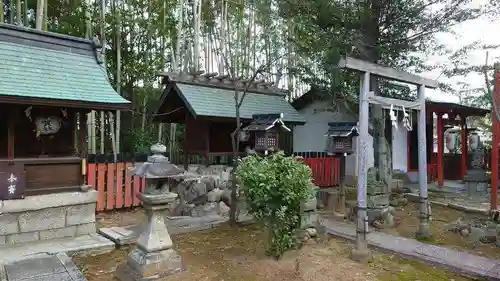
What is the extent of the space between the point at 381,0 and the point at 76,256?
9424mm

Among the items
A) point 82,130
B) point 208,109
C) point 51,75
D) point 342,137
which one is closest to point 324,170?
point 342,137

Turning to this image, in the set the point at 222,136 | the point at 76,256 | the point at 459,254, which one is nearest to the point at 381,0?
the point at 222,136

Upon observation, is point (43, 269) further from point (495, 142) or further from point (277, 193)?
point (495, 142)

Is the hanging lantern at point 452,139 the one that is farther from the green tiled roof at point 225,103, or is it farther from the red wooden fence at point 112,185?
the red wooden fence at point 112,185

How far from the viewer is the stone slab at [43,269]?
471 cm

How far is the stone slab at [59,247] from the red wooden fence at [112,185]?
7.53 ft

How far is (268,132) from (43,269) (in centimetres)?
503

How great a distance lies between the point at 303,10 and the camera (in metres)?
10.0

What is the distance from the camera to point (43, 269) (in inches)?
196

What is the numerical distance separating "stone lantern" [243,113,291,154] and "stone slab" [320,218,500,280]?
2.28 metres

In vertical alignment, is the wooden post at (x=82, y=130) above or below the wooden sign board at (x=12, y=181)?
above

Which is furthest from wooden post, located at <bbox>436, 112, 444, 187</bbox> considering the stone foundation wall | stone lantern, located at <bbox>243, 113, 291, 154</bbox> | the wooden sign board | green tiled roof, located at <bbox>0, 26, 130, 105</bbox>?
the wooden sign board

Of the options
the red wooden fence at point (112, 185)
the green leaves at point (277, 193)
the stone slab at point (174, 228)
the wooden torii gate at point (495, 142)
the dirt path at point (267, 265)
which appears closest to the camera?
the dirt path at point (267, 265)

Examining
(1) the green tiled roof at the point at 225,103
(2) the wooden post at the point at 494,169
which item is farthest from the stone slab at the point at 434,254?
(1) the green tiled roof at the point at 225,103
